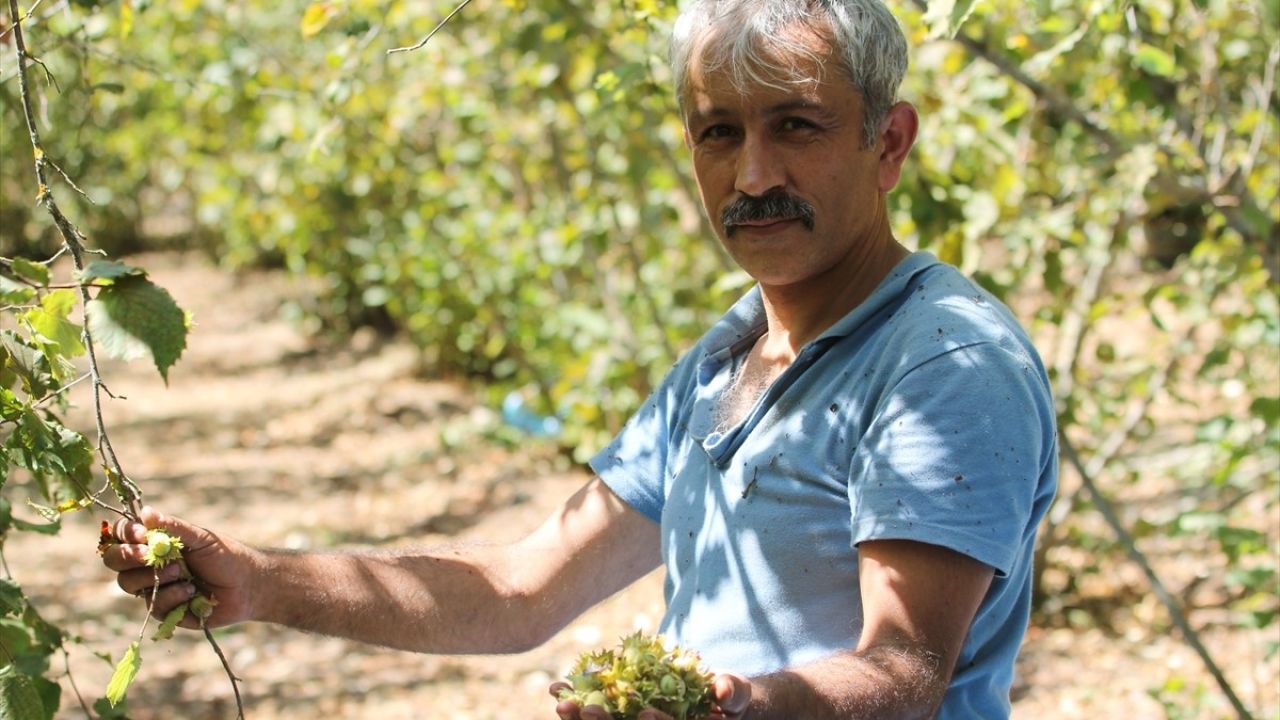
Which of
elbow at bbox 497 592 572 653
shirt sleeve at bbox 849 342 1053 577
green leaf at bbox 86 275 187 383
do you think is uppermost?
green leaf at bbox 86 275 187 383

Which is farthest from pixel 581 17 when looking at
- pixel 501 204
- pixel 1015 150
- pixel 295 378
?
pixel 295 378

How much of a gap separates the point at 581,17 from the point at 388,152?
3.70 metres

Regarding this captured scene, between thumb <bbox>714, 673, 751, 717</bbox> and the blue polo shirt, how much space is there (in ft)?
0.84

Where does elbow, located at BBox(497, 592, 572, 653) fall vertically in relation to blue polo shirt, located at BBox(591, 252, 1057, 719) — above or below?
above

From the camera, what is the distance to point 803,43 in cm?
179

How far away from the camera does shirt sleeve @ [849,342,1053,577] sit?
5.02 feet

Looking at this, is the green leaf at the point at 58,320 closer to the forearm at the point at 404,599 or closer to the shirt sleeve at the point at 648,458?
the forearm at the point at 404,599

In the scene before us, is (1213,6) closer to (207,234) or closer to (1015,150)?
(1015,150)

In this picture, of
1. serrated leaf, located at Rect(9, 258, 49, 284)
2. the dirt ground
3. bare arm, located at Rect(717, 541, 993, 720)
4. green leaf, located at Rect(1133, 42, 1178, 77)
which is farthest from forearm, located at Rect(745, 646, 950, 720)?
green leaf, located at Rect(1133, 42, 1178, 77)

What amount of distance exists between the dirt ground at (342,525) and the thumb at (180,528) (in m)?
0.43

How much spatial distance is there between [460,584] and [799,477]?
0.65 meters

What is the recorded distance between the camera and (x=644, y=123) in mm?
4547

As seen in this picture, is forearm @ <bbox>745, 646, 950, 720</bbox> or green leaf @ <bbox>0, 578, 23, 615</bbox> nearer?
forearm @ <bbox>745, 646, 950, 720</bbox>

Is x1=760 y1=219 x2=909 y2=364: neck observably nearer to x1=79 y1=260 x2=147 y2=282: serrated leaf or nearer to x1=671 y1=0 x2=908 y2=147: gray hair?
x1=671 y1=0 x2=908 y2=147: gray hair
